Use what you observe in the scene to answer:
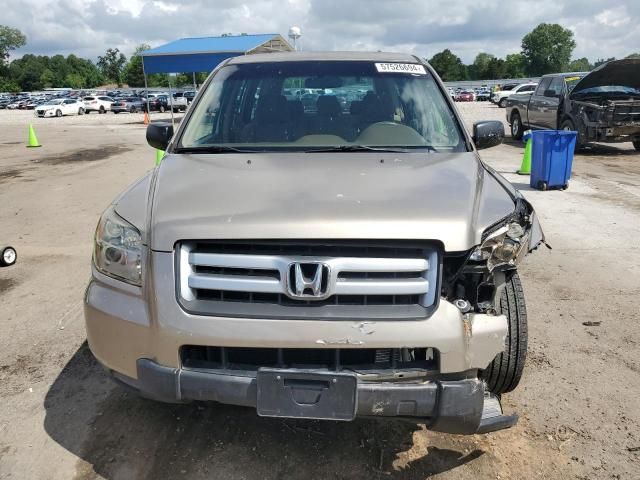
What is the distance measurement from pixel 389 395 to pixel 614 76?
45.9 ft

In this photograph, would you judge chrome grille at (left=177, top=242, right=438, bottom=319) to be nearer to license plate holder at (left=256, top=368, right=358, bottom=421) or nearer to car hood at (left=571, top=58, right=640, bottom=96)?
license plate holder at (left=256, top=368, right=358, bottom=421)

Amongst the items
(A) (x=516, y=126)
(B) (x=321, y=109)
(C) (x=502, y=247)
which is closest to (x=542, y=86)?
(A) (x=516, y=126)

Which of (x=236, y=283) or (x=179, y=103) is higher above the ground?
(x=179, y=103)

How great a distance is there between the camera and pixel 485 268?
2305mm

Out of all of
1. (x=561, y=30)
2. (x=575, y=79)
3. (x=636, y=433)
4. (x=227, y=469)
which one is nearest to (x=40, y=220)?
(x=227, y=469)

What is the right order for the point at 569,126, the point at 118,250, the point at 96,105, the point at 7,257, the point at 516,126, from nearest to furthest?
the point at 118,250
the point at 7,257
the point at 569,126
the point at 516,126
the point at 96,105

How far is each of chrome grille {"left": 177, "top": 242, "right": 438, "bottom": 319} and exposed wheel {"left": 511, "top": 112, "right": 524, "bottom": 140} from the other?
49.8ft

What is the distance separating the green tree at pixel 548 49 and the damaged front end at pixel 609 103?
117 metres

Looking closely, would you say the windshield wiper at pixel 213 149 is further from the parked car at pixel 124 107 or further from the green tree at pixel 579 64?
the green tree at pixel 579 64

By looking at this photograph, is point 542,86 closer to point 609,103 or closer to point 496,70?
point 609,103

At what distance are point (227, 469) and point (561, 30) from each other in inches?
5530

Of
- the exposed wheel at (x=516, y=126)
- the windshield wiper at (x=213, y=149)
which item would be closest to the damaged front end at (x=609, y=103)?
the exposed wheel at (x=516, y=126)

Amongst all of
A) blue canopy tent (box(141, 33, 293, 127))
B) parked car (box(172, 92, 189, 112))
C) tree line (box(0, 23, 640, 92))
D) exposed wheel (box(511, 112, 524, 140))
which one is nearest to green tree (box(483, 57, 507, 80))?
tree line (box(0, 23, 640, 92))

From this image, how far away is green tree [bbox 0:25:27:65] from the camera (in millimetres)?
118225
